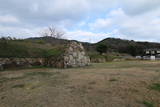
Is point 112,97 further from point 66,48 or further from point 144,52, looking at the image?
point 144,52

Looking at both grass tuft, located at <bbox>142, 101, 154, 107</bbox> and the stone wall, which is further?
the stone wall

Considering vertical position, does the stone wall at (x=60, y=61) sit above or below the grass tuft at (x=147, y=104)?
above

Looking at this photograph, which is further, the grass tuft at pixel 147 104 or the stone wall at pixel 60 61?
the stone wall at pixel 60 61

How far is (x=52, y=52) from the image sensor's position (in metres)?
17.0

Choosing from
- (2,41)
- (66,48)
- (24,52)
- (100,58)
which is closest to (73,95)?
(66,48)

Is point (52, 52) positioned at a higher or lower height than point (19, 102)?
higher

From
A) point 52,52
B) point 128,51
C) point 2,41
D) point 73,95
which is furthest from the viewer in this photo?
point 128,51

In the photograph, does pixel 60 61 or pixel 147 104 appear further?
pixel 60 61

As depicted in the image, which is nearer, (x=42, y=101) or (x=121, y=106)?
(x=121, y=106)

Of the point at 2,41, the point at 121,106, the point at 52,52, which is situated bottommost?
the point at 121,106

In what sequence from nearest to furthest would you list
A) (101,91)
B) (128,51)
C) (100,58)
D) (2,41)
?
(101,91) < (2,41) < (100,58) < (128,51)

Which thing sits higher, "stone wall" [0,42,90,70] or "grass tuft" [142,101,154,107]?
"stone wall" [0,42,90,70]

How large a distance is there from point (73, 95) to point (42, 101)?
1007mm

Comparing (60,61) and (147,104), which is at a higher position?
(60,61)
